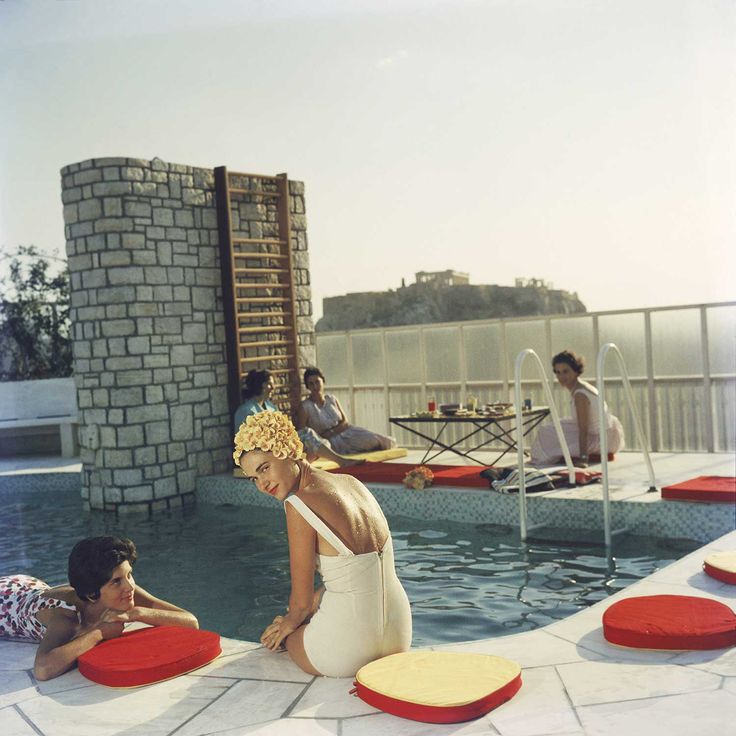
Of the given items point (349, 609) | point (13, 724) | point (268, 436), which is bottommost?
point (13, 724)

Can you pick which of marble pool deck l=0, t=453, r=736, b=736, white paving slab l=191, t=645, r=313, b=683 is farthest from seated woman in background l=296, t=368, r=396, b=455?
white paving slab l=191, t=645, r=313, b=683

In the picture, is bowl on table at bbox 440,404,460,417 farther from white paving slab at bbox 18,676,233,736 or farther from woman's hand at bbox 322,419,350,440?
white paving slab at bbox 18,676,233,736

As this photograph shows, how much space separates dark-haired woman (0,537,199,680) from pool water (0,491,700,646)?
970 millimetres

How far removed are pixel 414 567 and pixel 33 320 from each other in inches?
375

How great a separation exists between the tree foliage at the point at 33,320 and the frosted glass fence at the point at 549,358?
475cm

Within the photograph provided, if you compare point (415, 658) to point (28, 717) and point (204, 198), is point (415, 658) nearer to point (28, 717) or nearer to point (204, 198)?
point (28, 717)

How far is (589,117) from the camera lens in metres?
20.9

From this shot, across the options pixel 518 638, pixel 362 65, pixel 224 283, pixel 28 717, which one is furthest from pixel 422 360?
pixel 362 65

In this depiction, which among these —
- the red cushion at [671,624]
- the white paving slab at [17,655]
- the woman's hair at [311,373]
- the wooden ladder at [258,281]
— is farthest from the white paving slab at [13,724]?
the woman's hair at [311,373]

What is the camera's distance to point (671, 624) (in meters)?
3.23

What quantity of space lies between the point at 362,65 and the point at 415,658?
16.7 metres

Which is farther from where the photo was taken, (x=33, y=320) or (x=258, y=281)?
(x=33, y=320)

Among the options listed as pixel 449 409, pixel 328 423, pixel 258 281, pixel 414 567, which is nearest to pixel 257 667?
pixel 414 567

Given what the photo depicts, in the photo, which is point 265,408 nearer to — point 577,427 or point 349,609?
point 577,427
